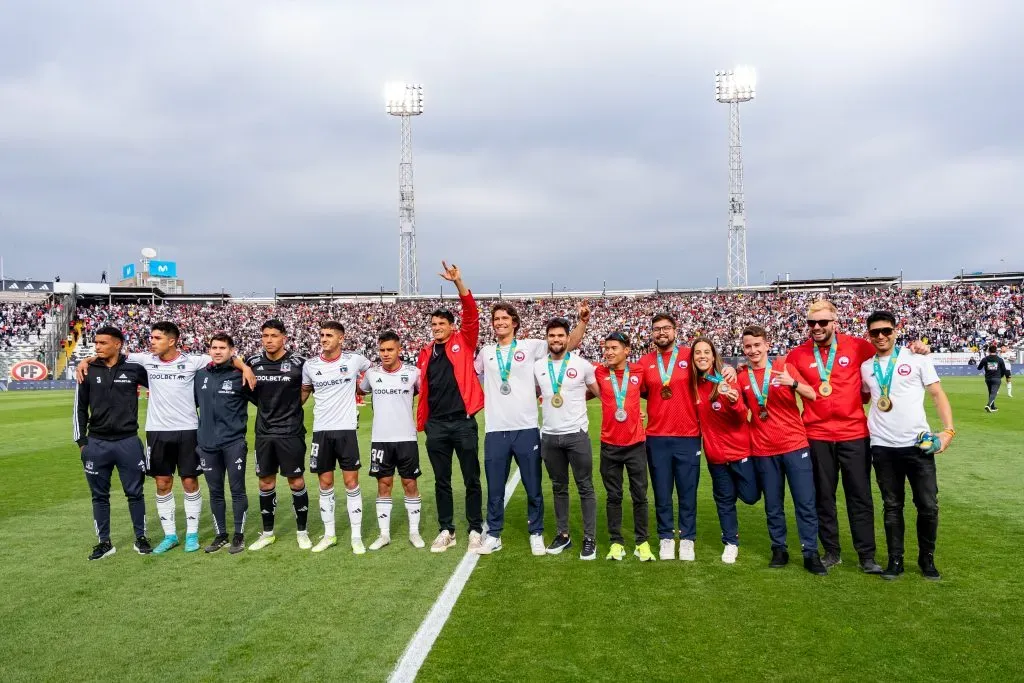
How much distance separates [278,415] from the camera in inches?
256

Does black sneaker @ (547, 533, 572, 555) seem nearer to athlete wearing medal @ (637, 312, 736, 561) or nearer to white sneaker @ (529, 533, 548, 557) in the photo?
white sneaker @ (529, 533, 548, 557)

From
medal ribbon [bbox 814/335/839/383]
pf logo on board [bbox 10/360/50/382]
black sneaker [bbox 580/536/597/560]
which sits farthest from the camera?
pf logo on board [bbox 10/360/50/382]

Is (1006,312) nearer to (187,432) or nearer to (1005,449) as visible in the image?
(1005,449)

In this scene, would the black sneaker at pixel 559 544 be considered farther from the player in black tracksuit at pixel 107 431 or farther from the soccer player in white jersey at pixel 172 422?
the player in black tracksuit at pixel 107 431

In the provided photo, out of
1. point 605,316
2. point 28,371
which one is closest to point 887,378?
point 605,316

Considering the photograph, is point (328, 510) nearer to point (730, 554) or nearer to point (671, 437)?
point (671, 437)

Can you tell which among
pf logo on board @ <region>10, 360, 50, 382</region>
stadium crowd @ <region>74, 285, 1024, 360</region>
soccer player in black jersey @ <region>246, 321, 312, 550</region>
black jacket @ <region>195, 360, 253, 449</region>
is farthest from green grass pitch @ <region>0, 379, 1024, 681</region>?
pf logo on board @ <region>10, 360, 50, 382</region>

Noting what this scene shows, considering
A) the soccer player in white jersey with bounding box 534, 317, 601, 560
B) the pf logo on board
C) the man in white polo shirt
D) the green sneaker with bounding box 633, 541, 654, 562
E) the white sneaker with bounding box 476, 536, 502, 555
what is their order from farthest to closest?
1. the pf logo on board
2. the white sneaker with bounding box 476, 536, 502, 555
3. the soccer player in white jersey with bounding box 534, 317, 601, 560
4. the green sneaker with bounding box 633, 541, 654, 562
5. the man in white polo shirt

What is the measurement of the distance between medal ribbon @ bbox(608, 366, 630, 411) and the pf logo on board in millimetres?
43999

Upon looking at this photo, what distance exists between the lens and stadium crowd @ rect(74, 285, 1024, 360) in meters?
43.6

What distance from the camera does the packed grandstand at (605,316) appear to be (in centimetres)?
4356

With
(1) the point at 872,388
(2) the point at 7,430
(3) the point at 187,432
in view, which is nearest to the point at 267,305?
(2) the point at 7,430

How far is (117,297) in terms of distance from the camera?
174 feet

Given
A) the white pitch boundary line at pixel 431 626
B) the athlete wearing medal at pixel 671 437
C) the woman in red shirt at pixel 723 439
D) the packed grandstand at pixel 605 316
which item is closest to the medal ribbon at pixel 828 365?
the woman in red shirt at pixel 723 439
